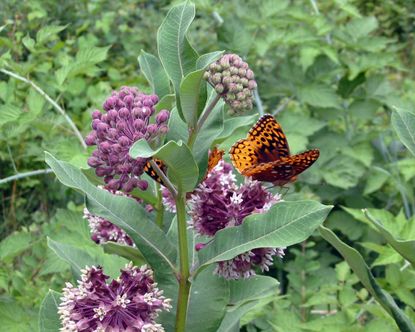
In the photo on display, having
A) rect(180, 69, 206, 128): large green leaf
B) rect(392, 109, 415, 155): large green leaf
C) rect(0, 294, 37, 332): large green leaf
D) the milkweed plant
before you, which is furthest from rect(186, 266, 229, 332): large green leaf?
rect(0, 294, 37, 332): large green leaf

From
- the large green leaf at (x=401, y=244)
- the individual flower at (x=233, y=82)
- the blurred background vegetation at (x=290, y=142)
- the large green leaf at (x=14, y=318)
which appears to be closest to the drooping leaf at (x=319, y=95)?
the blurred background vegetation at (x=290, y=142)

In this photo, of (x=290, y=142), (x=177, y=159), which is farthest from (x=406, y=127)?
(x=290, y=142)

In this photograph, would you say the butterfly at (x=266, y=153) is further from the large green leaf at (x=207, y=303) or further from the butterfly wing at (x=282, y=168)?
the large green leaf at (x=207, y=303)

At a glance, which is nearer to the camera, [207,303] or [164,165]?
[164,165]

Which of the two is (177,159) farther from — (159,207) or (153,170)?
(159,207)

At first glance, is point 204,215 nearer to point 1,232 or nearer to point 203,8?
point 203,8

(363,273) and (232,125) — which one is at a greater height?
(232,125)
